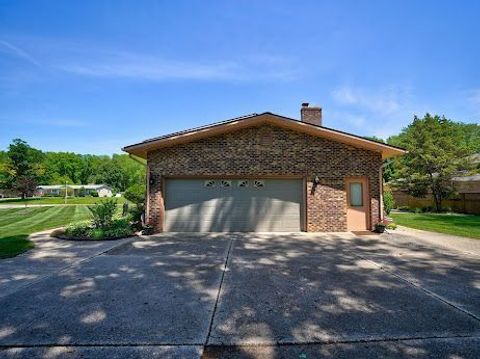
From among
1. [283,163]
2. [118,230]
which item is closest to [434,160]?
[283,163]

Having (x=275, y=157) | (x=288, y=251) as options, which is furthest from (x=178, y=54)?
(x=288, y=251)

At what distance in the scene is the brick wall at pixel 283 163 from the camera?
37.6 ft

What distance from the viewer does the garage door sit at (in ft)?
37.8

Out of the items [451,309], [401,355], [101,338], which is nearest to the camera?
[401,355]

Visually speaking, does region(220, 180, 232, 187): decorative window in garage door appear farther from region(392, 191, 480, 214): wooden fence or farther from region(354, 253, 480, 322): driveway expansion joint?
region(392, 191, 480, 214): wooden fence

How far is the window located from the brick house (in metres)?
0.04

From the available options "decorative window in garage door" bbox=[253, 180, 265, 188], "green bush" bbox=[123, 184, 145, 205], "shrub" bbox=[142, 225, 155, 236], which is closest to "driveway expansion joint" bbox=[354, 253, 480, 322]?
"decorative window in garage door" bbox=[253, 180, 265, 188]

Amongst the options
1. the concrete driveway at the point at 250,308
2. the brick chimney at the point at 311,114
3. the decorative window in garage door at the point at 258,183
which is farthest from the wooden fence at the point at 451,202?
the decorative window in garage door at the point at 258,183

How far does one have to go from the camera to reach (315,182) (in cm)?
1139

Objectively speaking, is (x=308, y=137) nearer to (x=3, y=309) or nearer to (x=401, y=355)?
(x=401, y=355)

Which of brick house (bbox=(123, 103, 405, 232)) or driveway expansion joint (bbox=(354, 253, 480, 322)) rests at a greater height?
brick house (bbox=(123, 103, 405, 232))

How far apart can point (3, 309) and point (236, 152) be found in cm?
867

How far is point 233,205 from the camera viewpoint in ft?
38.0

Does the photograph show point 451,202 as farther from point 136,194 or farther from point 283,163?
point 136,194
